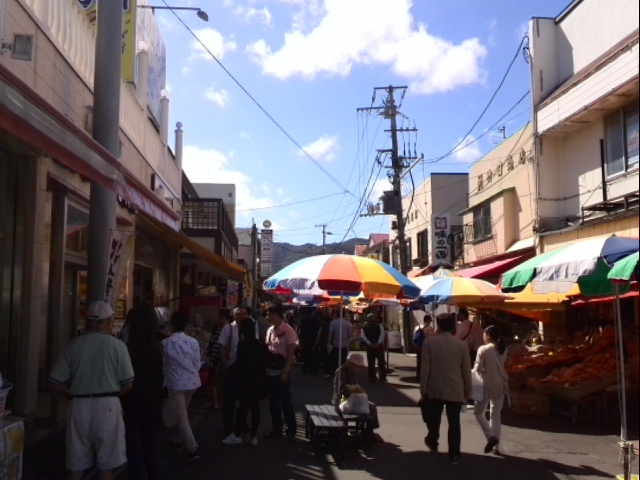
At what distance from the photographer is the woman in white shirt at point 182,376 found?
7.30 meters

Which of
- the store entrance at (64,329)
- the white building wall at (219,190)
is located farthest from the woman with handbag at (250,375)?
the white building wall at (219,190)

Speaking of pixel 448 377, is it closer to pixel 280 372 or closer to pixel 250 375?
pixel 280 372

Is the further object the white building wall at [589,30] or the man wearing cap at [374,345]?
the man wearing cap at [374,345]

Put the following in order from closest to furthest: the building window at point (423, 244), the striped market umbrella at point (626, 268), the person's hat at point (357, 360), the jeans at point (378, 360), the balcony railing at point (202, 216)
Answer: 1. the striped market umbrella at point (626, 268)
2. the person's hat at point (357, 360)
3. the jeans at point (378, 360)
4. the balcony railing at point (202, 216)
5. the building window at point (423, 244)

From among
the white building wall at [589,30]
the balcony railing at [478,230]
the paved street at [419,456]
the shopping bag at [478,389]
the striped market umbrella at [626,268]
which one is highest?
the white building wall at [589,30]

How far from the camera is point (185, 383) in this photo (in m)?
7.34

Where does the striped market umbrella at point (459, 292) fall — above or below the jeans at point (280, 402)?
above

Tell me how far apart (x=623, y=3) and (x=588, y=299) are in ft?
22.5

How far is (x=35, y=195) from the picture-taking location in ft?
25.6

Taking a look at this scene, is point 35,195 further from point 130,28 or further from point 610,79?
point 610,79

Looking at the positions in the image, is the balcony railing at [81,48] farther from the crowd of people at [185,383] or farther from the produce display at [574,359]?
the produce display at [574,359]

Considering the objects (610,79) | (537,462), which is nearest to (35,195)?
(537,462)

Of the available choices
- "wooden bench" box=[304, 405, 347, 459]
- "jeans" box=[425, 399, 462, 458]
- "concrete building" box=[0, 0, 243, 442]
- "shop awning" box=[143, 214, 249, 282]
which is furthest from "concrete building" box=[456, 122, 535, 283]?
"concrete building" box=[0, 0, 243, 442]

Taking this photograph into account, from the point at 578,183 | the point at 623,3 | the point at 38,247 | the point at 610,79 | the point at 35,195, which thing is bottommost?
the point at 38,247
